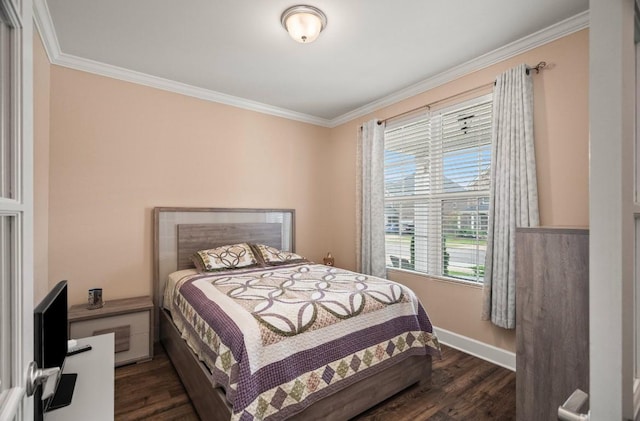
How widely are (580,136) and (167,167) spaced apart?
359 cm

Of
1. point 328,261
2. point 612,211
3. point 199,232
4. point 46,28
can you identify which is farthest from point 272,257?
point 612,211

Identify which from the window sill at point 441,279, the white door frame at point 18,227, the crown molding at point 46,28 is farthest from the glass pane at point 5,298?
the window sill at point 441,279

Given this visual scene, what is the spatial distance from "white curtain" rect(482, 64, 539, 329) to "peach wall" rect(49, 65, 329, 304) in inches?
99.8

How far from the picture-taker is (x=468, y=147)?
2.75 m

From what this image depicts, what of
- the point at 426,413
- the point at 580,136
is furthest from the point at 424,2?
the point at 426,413

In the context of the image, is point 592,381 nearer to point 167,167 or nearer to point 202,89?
point 167,167

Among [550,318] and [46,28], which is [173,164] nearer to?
[46,28]

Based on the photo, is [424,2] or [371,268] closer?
[424,2]

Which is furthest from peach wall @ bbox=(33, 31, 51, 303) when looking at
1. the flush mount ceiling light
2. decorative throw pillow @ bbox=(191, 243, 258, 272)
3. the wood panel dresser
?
the wood panel dresser

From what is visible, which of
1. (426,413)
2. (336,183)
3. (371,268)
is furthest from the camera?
(336,183)

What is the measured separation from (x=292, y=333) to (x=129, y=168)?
242cm

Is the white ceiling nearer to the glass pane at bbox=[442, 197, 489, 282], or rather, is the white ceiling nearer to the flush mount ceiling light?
the flush mount ceiling light

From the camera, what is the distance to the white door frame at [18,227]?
22.0 inches

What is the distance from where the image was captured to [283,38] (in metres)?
2.34
